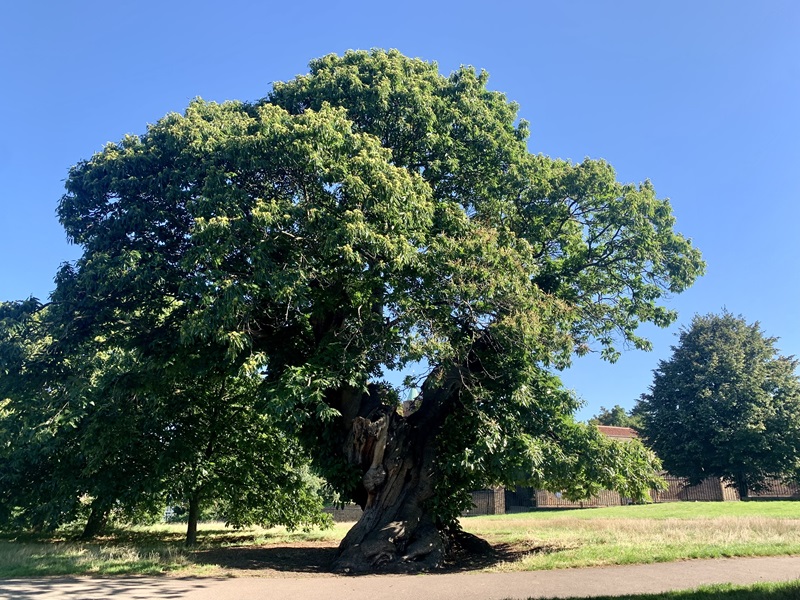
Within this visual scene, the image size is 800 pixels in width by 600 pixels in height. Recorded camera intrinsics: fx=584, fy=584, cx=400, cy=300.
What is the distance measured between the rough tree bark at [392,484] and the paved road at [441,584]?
1656 mm

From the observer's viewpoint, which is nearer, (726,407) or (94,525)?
(94,525)

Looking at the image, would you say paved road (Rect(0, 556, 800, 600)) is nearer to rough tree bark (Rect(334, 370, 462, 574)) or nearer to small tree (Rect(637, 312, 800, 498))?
rough tree bark (Rect(334, 370, 462, 574))

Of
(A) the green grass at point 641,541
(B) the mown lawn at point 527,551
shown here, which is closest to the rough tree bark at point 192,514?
(B) the mown lawn at point 527,551

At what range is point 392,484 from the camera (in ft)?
41.8

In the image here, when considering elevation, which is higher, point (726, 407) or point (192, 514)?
point (726, 407)

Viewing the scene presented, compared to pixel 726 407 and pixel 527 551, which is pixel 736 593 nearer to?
pixel 527 551

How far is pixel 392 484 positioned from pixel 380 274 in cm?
468

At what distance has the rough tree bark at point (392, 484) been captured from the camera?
11938 millimetres

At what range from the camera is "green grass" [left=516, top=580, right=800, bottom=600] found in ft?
20.3

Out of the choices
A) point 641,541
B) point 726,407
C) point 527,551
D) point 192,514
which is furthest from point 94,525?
point 726,407

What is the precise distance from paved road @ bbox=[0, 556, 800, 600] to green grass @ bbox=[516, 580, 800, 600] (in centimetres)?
66

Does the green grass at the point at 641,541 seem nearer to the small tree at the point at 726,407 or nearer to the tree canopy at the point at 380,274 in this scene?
the tree canopy at the point at 380,274

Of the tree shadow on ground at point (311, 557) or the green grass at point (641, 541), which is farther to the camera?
the tree shadow on ground at point (311, 557)

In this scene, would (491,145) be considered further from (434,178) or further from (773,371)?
(773,371)
